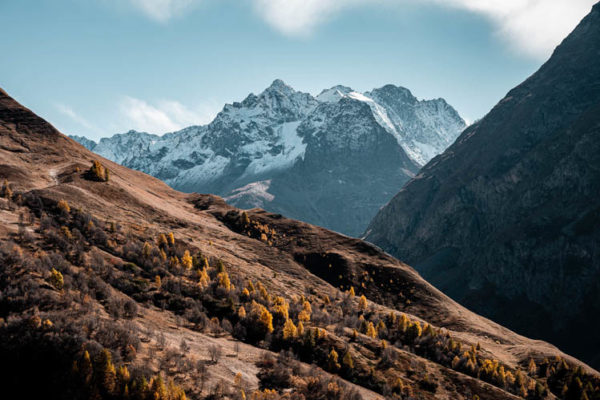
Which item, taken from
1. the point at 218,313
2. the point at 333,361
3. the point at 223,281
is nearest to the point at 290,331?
the point at 333,361

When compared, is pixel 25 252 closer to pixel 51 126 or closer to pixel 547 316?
pixel 51 126

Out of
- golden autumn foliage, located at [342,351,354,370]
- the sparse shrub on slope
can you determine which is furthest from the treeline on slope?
the sparse shrub on slope

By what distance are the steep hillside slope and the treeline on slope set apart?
158mm

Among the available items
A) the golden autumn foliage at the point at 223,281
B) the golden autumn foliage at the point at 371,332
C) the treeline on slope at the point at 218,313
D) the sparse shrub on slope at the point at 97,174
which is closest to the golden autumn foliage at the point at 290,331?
the treeline on slope at the point at 218,313

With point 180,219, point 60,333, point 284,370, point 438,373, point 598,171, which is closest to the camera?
point 60,333

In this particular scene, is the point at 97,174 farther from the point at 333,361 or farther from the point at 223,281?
the point at 333,361

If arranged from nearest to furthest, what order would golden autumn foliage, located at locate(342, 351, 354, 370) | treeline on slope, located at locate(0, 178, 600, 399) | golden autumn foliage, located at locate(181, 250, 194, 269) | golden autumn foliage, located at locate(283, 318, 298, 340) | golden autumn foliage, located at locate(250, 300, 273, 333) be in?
1. treeline on slope, located at locate(0, 178, 600, 399)
2. golden autumn foliage, located at locate(342, 351, 354, 370)
3. golden autumn foliage, located at locate(283, 318, 298, 340)
4. golden autumn foliage, located at locate(250, 300, 273, 333)
5. golden autumn foliage, located at locate(181, 250, 194, 269)

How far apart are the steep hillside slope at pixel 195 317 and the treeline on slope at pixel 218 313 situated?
0.16 metres

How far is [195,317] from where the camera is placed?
36.8 meters

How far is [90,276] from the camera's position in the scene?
34656 mm

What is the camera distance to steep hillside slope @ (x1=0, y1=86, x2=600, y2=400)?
23500 millimetres

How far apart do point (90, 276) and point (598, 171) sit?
239 m

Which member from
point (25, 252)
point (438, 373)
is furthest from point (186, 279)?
point (438, 373)

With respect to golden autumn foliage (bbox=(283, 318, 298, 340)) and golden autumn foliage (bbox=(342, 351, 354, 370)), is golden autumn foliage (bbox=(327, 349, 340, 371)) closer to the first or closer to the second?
golden autumn foliage (bbox=(342, 351, 354, 370))
